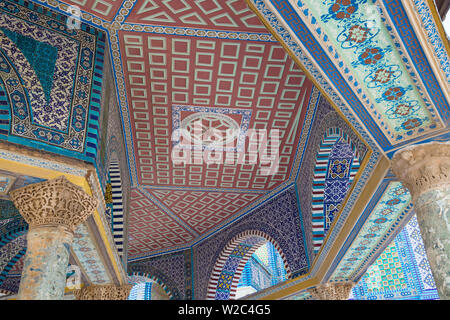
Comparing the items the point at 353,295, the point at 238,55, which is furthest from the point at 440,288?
the point at 353,295

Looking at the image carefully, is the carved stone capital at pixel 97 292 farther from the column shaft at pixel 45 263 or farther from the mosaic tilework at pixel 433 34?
the mosaic tilework at pixel 433 34

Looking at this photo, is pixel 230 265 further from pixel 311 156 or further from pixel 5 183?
pixel 5 183

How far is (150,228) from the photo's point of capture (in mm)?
9547

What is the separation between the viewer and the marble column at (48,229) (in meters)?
3.57

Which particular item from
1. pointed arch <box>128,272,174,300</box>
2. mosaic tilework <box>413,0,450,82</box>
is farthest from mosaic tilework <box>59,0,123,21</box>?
pointed arch <box>128,272,174,300</box>

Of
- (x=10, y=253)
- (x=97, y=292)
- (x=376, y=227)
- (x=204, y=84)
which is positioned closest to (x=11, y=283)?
(x=10, y=253)

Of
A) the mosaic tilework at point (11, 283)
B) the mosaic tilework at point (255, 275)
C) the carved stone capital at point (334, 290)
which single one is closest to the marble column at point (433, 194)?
the carved stone capital at point (334, 290)

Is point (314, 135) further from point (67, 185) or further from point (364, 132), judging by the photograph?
point (67, 185)

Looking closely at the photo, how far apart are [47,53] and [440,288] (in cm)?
404

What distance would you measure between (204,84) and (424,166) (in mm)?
3294

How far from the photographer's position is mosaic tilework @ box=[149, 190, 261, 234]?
855 centimetres

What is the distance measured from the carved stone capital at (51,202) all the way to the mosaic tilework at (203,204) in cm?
439

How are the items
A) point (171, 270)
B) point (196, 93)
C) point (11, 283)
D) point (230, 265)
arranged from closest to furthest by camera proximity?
1. point (196, 93)
2. point (230, 265)
3. point (11, 283)
4. point (171, 270)

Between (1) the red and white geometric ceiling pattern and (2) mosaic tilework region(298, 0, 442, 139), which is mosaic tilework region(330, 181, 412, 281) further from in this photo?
(1) the red and white geometric ceiling pattern
